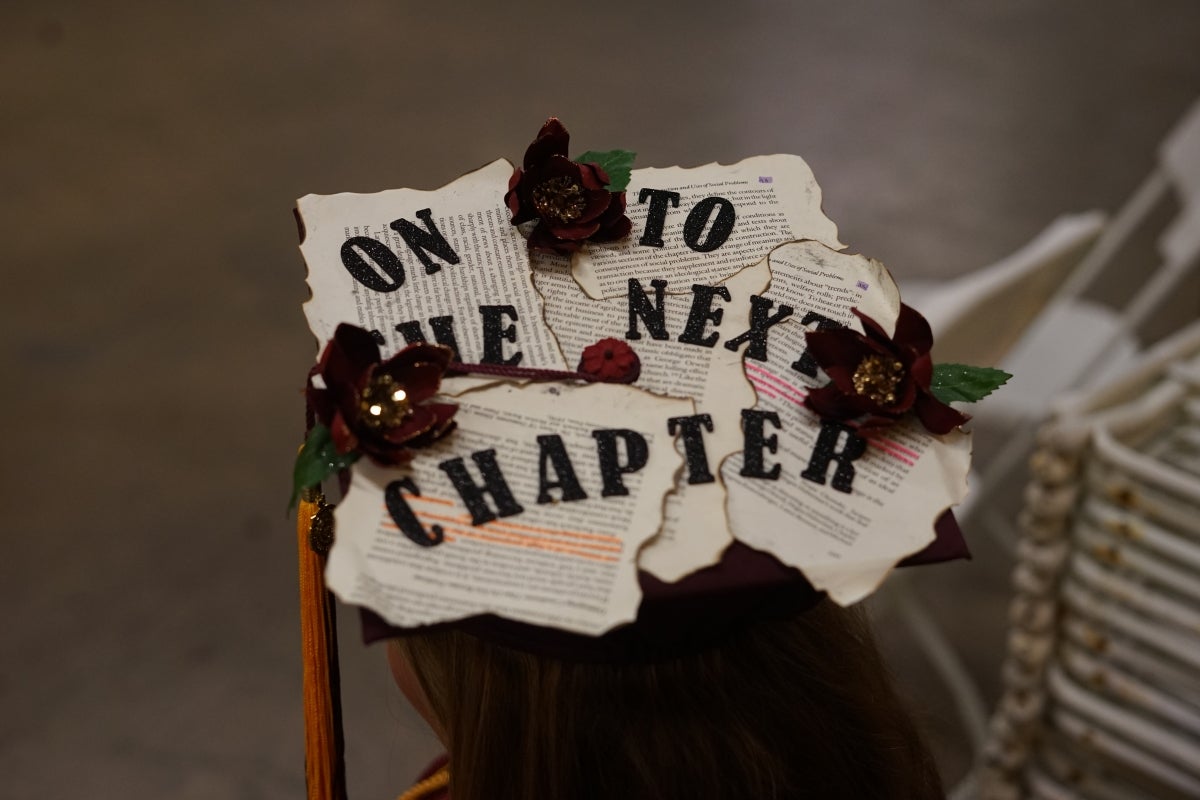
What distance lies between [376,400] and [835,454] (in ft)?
0.85

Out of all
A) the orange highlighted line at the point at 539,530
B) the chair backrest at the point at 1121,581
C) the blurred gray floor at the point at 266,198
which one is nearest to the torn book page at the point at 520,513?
the orange highlighted line at the point at 539,530

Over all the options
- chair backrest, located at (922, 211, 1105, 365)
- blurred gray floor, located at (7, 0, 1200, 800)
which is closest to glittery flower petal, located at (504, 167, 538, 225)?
chair backrest, located at (922, 211, 1105, 365)

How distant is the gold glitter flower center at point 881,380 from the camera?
620mm

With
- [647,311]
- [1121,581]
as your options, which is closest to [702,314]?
[647,311]

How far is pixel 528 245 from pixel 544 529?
8.5 inches

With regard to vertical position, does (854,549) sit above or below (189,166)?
above

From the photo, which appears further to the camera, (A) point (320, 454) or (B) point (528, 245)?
(B) point (528, 245)

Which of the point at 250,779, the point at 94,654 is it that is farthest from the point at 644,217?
the point at 94,654

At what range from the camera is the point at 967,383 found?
2.13 feet

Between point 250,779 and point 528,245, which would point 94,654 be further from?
point 528,245

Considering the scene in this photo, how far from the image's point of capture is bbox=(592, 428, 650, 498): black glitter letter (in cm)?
59

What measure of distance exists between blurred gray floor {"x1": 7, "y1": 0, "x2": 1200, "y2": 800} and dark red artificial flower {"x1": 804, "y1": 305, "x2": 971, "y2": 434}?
3.14ft

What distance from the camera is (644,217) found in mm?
742

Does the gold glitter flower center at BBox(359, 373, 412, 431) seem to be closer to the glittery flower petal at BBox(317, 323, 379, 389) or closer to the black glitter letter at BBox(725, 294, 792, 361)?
the glittery flower petal at BBox(317, 323, 379, 389)
